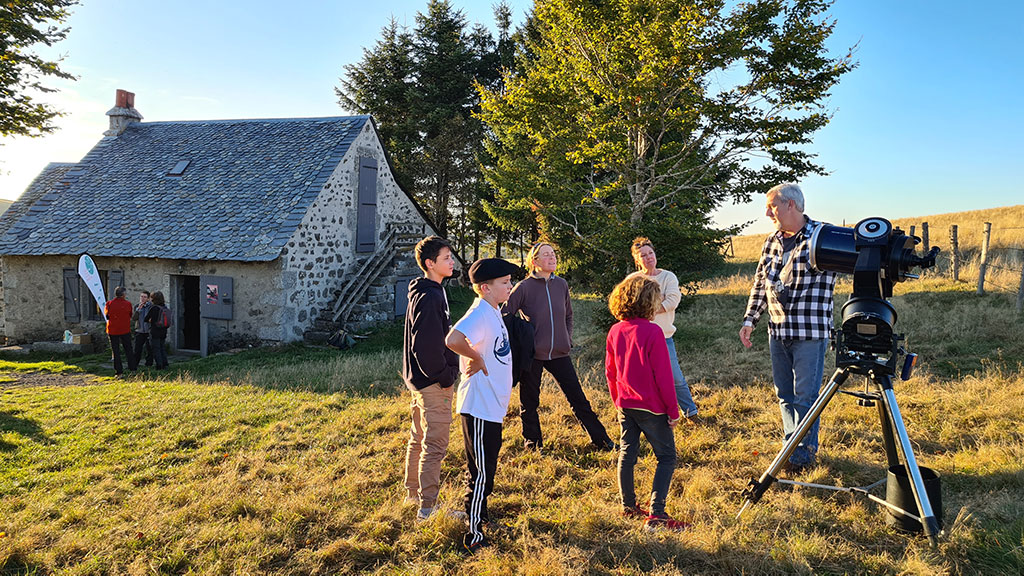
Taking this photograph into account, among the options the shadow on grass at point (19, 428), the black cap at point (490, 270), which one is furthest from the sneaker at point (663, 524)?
the shadow on grass at point (19, 428)

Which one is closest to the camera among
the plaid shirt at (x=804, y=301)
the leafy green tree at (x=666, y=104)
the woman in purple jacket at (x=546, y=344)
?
the plaid shirt at (x=804, y=301)

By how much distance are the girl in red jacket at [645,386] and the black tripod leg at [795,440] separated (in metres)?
0.50

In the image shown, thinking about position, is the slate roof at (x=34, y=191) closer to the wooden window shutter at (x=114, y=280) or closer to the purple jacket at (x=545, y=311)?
the wooden window shutter at (x=114, y=280)

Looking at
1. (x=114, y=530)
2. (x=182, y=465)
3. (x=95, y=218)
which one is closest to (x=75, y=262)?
(x=95, y=218)

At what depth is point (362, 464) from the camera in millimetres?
5039

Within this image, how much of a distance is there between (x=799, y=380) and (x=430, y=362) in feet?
8.99

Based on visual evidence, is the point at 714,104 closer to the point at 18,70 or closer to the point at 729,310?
the point at 729,310

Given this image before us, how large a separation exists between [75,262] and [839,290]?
2033cm

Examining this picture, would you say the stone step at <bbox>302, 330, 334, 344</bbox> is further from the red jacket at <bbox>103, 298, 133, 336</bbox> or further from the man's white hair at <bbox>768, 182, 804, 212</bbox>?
the man's white hair at <bbox>768, 182, 804, 212</bbox>

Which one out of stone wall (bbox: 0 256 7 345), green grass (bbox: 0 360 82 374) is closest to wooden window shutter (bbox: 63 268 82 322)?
stone wall (bbox: 0 256 7 345)

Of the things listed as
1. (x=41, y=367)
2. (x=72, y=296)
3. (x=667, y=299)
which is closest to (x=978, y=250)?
(x=667, y=299)

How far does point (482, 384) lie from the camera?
359 centimetres

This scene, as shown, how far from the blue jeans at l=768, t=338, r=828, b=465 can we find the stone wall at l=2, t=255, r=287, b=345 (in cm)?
1100

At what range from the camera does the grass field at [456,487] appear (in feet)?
10.8
